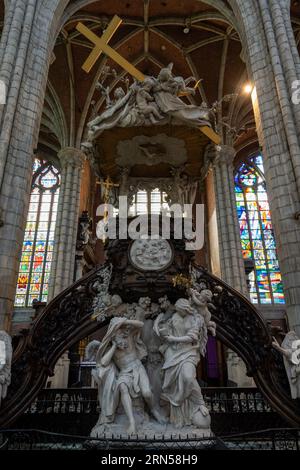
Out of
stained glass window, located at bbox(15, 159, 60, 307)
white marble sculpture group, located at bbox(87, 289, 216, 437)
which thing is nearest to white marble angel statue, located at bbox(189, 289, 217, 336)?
white marble sculpture group, located at bbox(87, 289, 216, 437)

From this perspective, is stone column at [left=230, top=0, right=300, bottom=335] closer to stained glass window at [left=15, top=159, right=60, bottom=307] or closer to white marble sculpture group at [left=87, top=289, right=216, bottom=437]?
white marble sculpture group at [left=87, top=289, right=216, bottom=437]

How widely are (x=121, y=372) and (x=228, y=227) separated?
1006cm

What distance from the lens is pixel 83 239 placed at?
14.0 metres

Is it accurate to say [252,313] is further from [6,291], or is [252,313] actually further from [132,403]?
[6,291]

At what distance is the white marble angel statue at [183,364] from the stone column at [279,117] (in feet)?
9.70

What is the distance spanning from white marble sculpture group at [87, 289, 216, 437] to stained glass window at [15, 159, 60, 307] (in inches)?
485

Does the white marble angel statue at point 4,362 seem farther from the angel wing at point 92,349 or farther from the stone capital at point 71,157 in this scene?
the stone capital at point 71,157

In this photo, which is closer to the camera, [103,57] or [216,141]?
[216,141]

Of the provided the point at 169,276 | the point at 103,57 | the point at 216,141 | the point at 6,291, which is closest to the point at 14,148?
the point at 6,291

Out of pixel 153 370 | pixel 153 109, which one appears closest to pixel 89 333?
pixel 153 370

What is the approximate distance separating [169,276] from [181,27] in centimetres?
1344

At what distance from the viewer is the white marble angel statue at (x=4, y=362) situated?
447 centimetres

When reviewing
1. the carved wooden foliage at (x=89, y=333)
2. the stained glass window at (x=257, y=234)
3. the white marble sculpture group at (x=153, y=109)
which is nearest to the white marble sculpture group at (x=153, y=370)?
the carved wooden foliage at (x=89, y=333)
